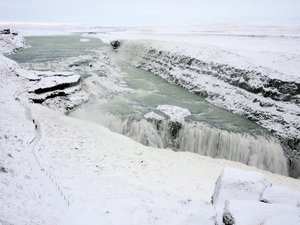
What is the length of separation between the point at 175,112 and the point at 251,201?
521 inches

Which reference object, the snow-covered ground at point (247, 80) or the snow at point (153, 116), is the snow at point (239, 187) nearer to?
the snow-covered ground at point (247, 80)

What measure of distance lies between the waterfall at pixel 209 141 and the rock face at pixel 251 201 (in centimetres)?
760

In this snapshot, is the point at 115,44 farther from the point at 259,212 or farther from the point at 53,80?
the point at 259,212

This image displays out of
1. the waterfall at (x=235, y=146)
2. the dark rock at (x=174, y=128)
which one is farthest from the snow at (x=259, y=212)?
the dark rock at (x=174, y=128)

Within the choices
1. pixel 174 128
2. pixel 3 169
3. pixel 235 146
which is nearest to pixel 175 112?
pixel 174 128

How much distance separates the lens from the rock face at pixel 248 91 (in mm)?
18516

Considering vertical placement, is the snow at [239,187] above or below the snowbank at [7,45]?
below

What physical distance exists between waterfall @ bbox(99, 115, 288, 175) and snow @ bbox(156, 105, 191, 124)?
0.66 metres

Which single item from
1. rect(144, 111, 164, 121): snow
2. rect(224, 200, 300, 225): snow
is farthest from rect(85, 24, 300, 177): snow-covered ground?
rect(224, 200, 300, 225): snow

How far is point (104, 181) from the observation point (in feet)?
39.3

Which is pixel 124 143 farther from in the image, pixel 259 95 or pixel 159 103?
pixel 259 95

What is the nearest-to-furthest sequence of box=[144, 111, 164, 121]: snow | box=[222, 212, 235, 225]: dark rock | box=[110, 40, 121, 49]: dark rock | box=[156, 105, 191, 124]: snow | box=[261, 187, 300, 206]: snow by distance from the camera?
box=[222, 212, 235, 225]: dark rock → box=[261, 187, 300, 206]: snow → box=[144, 111, 164, 121]: snow → box=[156, 105, 191, 124]: snow → box=[110, 40, 121, 49]: dark rock

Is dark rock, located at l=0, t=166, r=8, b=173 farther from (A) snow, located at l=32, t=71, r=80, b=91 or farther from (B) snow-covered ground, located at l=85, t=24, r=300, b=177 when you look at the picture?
(B) snow-covered ground, located at l=85, t=24, r=300, b=177

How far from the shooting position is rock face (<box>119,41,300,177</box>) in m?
18.5
